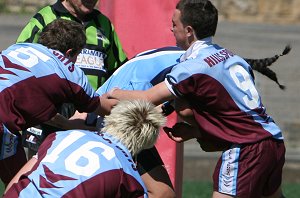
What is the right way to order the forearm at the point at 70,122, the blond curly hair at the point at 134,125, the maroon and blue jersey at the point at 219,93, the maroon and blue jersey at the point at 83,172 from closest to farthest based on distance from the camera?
1. the maroon and blue jersey at the point at 83,172
2. the blond curly hair at the point at 134,125
3. the maroon and blue jersey at the point at 219,93
4. the forearm at the point at 70,122

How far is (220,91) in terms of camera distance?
6031 mm

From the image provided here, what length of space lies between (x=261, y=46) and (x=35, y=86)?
22005mm

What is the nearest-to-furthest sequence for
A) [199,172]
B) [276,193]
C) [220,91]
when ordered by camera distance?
1. [220,91]
2. [276,193]
3. [199,172]

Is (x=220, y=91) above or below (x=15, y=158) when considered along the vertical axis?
above

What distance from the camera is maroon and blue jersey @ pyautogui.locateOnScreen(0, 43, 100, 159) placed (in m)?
5.85

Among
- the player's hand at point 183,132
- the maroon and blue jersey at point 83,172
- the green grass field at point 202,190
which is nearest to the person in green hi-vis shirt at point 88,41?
the player's hand at point 183,132

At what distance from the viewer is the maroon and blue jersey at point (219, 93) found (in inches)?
235

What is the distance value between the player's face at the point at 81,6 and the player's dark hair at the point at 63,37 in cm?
115

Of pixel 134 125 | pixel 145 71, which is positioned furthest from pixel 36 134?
pixel 134 125

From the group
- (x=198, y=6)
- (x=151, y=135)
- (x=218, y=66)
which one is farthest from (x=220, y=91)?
(x=151, y=135)

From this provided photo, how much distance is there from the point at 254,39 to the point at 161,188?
77.6 ft

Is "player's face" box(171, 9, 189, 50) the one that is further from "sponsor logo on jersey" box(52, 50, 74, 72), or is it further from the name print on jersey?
"sponsor logo on jersey" box(52, 50, 74, 72)

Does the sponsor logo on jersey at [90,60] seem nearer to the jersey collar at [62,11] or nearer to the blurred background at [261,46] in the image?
the jersey collar at [62,11]

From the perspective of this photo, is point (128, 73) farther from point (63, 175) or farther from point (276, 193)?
point (63, 175)
